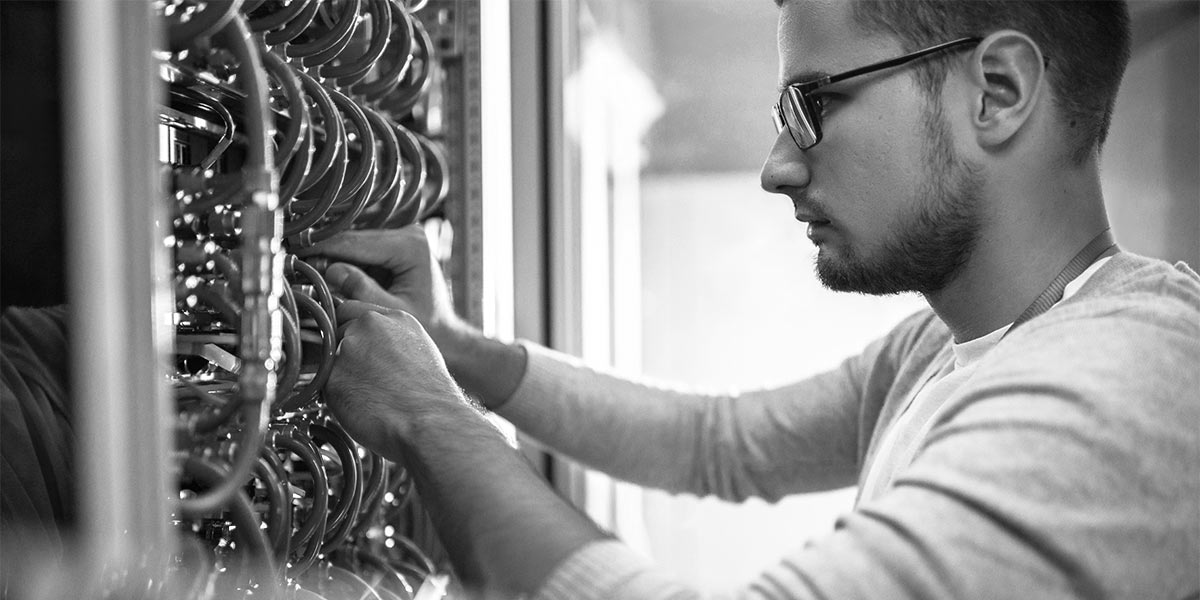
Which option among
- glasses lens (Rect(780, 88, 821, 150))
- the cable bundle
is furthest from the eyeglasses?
the cable bundle

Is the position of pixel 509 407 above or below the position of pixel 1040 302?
below

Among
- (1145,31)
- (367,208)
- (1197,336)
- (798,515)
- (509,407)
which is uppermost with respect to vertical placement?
(1145,31)

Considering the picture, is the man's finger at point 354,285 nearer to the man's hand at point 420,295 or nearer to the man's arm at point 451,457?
the man's hand at point 420,295

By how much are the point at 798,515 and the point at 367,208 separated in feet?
4.46

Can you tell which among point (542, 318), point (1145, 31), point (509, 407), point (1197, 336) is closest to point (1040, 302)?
point (1197, 336)

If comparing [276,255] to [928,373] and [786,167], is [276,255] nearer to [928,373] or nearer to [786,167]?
[786,167]

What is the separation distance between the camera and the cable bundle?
65 centimetres

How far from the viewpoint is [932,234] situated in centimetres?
97

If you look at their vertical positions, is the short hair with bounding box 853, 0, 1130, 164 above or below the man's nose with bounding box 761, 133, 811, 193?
above

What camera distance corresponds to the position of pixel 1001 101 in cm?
94

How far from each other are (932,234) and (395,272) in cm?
56

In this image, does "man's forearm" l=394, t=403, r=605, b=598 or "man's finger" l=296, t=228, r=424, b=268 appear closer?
"man's forearm" l=394, t=403, r=605, b=598

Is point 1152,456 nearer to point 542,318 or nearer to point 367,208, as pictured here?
point 367,208

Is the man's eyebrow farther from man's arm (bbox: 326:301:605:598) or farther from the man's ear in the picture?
man's arm (bbox: 326:301:605:598)
